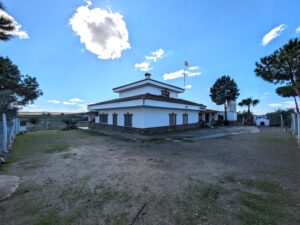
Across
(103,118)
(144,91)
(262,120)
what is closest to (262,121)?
(262,120)

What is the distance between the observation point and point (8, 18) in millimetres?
6602

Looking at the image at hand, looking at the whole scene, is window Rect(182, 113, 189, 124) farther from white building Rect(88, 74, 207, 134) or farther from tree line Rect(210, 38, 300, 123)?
tree line Rect(210, 38, 300, 123)

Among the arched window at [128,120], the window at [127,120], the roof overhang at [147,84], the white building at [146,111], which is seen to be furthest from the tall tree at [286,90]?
the window at [127,120]

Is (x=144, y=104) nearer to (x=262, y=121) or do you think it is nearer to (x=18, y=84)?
(x=18, y=84)

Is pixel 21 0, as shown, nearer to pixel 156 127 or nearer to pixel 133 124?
pixel 133 124

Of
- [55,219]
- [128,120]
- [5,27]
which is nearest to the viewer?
[55,219]

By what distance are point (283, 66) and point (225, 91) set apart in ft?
51.8

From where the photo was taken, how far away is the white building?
47.4ft

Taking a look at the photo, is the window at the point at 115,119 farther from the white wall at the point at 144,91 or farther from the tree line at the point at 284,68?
the tree line at the point at 284,68

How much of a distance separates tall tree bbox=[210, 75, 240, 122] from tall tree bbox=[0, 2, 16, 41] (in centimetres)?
3041

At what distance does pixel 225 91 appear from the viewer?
29.1 metres

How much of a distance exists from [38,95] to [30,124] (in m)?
8.40

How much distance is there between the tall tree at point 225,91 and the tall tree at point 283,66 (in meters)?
14.4

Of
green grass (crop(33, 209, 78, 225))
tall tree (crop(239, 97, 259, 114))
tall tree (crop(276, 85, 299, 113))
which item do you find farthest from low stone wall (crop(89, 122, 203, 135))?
tall tree (crop(239, 97, 259, 114))
